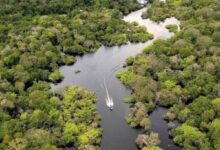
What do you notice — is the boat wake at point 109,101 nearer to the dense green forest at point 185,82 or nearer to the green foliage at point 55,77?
the dense green forest at point 185,82

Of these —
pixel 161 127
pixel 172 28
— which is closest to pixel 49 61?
pixel 161 127

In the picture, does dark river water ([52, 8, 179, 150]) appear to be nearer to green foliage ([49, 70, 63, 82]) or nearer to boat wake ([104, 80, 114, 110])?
boat wake ([104, 80, 114, 110])

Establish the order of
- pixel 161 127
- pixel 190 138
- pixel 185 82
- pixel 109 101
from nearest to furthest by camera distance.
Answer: pixel 190 138 < pixel 161 127 < pixel 109 101 < pixel 185 82

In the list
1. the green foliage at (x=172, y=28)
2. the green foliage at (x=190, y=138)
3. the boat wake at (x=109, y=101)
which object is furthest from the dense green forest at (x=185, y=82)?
the boat wake at (x=109, y=101)

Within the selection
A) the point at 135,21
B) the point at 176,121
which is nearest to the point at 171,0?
the point at 135,21

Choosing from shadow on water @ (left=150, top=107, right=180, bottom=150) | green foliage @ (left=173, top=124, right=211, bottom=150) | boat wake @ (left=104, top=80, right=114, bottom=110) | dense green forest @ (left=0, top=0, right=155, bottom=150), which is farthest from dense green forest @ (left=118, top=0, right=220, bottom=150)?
dense green forest @ (left=0, top=0, right=155, bottom=150)

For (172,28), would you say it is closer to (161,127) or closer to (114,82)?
(114,82)
